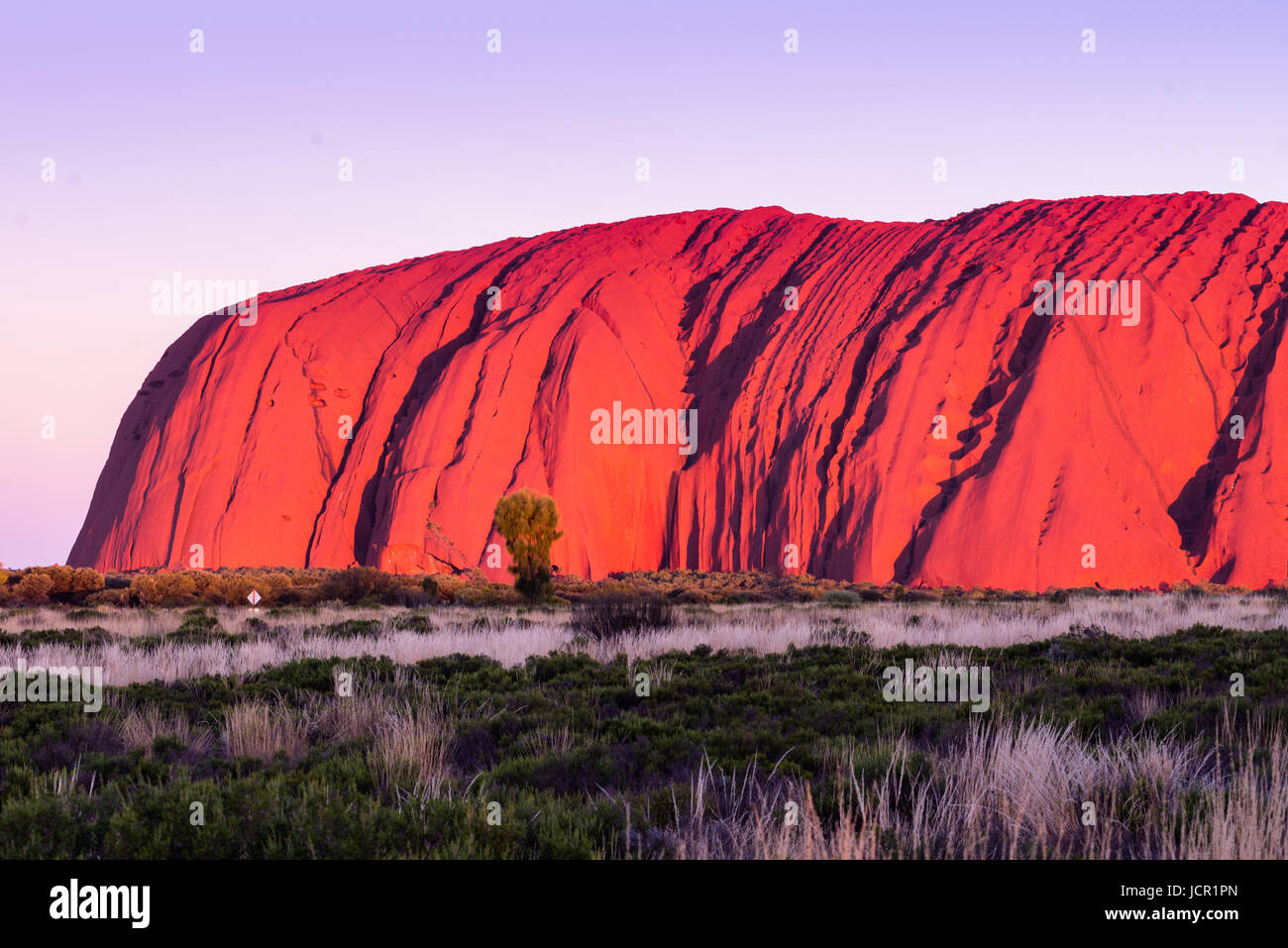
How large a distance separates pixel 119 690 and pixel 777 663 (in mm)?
8255

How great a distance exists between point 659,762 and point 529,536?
2857cm

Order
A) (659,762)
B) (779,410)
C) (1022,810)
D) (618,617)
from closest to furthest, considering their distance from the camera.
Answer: (1022,810)
(659,762)
(618,617)
(779,410)

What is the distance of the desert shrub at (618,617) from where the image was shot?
1800 cm

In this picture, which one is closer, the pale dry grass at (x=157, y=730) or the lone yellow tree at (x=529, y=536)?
the pale dry grass at (x=157, y=730)

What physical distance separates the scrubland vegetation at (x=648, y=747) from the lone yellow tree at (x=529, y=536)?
57.2ft

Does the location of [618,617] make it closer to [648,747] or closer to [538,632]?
[538,632]

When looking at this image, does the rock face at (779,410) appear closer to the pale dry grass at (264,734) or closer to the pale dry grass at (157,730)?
the pale dry grass at (264,734)

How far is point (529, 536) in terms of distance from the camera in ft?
119

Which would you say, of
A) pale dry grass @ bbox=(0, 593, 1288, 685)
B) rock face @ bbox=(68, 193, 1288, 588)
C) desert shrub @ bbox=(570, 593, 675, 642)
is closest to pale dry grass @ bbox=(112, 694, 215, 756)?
pale dry grass @ bbox=(0, 593, 1288, 685)

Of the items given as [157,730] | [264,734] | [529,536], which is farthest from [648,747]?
[529,536]

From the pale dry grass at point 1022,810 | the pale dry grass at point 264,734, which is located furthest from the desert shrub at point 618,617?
the pale dry grass at point 1022,810
